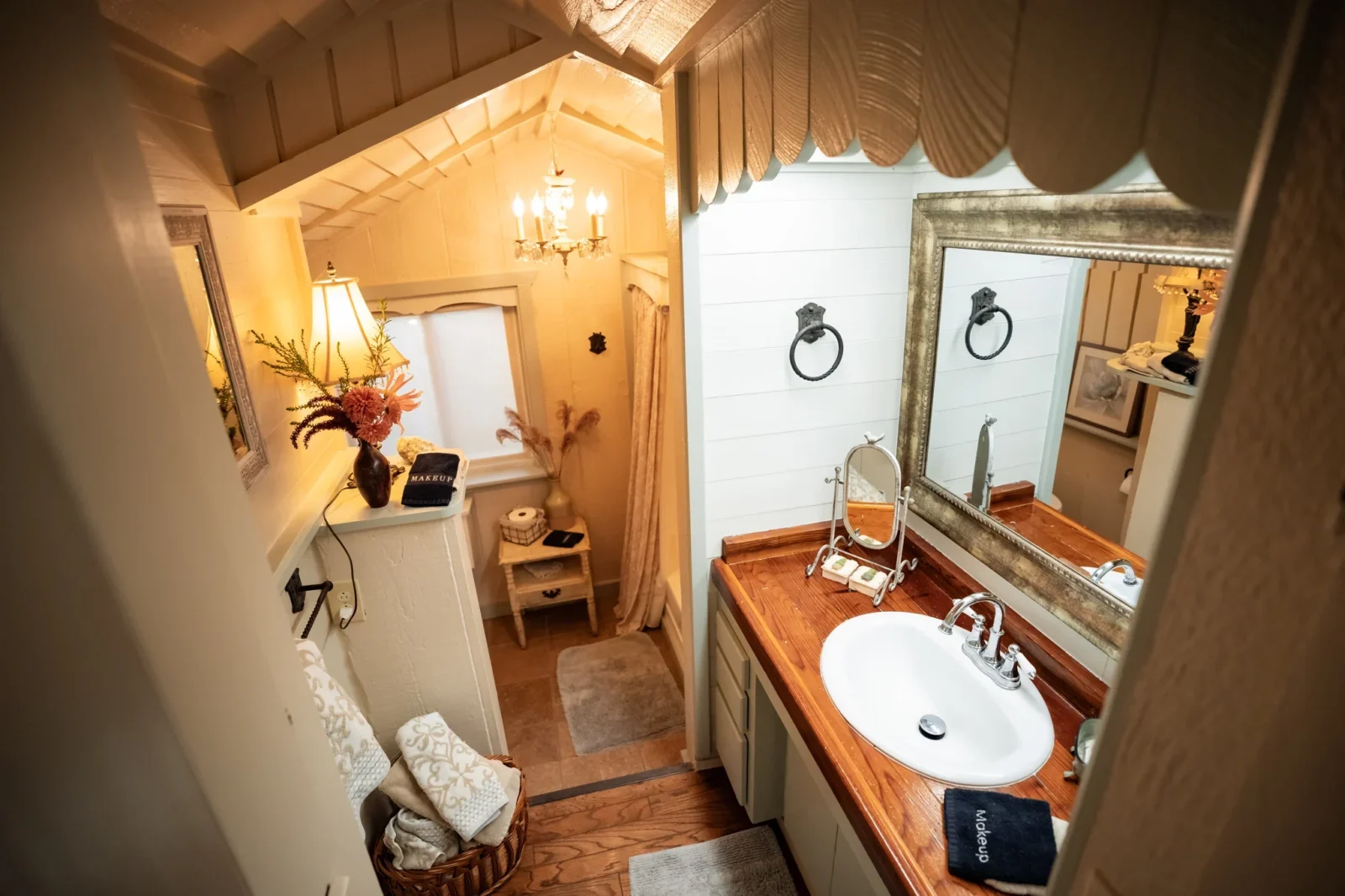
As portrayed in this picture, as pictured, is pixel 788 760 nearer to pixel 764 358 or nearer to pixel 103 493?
pixel 764 358

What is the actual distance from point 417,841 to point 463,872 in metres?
0.16

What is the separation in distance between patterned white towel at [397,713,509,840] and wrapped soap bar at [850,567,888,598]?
1.15 meters

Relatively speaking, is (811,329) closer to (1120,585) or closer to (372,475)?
(1120,585)

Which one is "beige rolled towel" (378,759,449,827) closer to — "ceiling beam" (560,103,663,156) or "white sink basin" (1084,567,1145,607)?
"white sink basin" (1084,567,1145,607)

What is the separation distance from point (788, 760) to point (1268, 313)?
1.87m

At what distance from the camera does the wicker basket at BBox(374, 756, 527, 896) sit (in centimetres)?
167

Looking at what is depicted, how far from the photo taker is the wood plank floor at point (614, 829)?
187 centimetres

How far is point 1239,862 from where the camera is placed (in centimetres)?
25

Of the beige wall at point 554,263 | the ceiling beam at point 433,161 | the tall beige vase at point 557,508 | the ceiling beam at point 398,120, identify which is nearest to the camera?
the ceiling beam at point 398,120

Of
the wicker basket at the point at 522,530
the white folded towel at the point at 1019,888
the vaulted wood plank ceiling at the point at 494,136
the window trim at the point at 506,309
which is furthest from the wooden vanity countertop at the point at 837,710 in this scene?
the window trim at the point at 506,309

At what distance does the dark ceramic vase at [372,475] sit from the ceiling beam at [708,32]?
1135mm

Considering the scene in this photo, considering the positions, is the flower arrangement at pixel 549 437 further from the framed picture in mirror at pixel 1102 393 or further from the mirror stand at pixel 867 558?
the framed picture in mirror at pixel 1102 393

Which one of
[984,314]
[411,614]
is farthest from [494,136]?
[984,314]

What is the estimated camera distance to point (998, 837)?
995 mm
